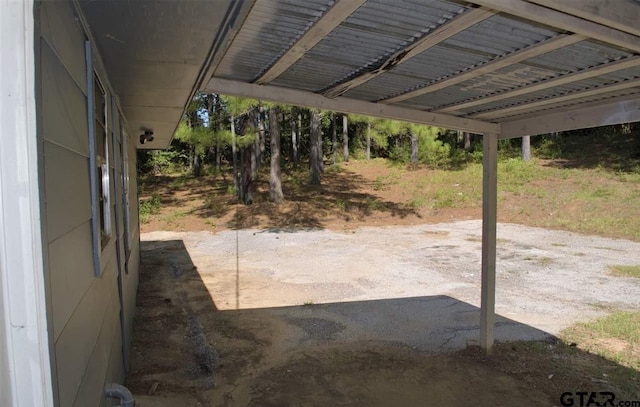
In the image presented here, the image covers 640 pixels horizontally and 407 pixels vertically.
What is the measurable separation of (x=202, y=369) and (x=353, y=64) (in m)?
2.87

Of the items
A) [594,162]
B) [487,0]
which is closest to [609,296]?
[487,0]

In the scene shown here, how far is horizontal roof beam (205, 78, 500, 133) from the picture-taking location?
326 cm

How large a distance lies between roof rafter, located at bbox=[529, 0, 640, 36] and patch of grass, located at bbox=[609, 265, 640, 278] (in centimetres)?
→ 748

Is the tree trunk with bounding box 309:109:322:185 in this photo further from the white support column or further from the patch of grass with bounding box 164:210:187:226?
the white support column

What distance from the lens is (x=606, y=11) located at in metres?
1.79

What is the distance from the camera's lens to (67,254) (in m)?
1.22

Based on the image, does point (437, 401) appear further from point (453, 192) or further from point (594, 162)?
point (594, 162)

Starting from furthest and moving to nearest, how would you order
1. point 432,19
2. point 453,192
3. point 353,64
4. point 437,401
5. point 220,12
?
1. point 453,192
2. point 437,401
3. point 353,64
4. point 432,19
5. point 220,12

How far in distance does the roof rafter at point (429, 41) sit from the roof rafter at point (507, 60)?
457mm

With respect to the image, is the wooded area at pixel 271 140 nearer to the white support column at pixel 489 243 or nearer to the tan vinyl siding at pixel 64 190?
the white support column at pixel 489 243

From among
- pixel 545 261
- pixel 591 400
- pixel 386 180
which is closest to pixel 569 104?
pixel 591 400

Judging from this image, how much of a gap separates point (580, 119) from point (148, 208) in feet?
49.8

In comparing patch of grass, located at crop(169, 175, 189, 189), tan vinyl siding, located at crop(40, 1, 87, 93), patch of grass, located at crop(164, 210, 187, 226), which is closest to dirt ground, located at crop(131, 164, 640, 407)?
tan vinyl siding, located at crop(40, 1, 87, 93)

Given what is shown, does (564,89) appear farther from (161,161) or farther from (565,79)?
(161,161)
